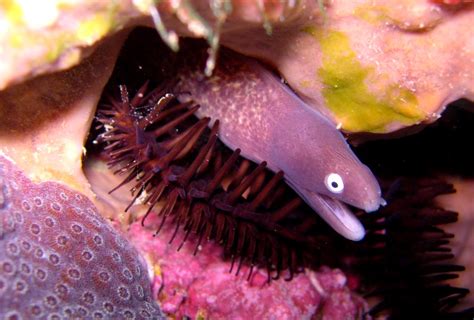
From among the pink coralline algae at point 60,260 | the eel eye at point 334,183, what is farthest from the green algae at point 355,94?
the pink coralline algae at point 60,260

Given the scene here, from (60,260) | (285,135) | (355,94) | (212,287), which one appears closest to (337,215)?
(285,135)

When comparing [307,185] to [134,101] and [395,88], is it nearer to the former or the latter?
[395,88]

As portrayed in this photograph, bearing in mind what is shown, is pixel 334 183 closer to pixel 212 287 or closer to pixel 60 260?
pixel 212 287

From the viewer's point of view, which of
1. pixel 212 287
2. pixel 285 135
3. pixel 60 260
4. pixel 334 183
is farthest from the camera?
pixel 212 287

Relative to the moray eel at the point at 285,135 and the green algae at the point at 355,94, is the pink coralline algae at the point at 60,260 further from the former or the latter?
the green algae at the point at 355,94

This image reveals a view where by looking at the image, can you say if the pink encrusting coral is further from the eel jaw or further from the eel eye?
the eel eye

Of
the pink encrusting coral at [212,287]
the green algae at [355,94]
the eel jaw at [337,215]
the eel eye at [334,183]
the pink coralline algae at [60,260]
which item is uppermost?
the green algae at [355,94]
